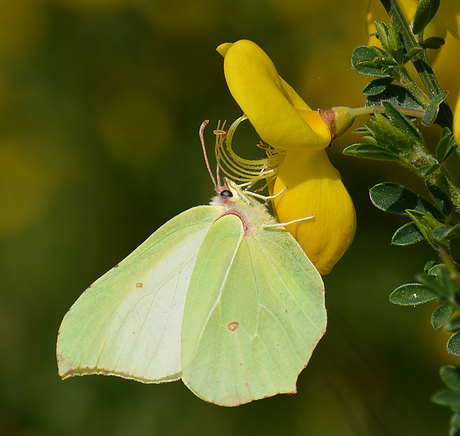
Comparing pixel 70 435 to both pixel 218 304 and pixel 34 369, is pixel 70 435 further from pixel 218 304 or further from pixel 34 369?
pixel 218 304

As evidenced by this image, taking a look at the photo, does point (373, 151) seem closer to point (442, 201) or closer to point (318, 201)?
point (442, 201)

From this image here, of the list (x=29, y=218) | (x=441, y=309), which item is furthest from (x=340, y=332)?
(x=29, y=218)

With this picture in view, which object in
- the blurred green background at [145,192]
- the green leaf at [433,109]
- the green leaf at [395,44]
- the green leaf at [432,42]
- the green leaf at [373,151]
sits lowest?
the blurred green background at [145,192]

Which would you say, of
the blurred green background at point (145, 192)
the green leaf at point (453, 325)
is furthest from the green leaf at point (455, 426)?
the blurred green background at point (145, 192)

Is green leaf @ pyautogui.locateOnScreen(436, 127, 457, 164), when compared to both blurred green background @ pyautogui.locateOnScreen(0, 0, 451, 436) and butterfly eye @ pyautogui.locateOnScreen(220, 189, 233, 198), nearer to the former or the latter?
butterfly eye @ pyautogui.locateOnScreen(220, 189, 233, 198)

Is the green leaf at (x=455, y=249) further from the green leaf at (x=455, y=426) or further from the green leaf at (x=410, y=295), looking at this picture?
the green leaf at (x=455, y=426)

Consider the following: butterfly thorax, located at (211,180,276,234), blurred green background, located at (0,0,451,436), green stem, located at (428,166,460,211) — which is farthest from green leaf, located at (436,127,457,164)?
blurred green background, located at (0,0,451,436)
